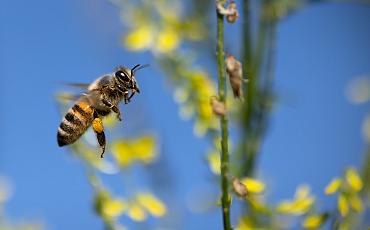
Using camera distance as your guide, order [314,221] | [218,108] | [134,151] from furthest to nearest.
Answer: [134,151]
[314,221]
[218,108]

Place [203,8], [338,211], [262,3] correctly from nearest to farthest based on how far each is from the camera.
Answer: [338,211] → [262,3] → [203,8]

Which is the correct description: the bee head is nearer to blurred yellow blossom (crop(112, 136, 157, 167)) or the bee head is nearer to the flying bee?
the flying bee

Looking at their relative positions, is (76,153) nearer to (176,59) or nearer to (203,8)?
(176,59)

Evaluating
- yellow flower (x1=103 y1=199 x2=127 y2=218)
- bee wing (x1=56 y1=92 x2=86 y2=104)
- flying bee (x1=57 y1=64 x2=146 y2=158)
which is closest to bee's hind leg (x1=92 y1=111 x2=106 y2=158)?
flying bee (x1=57 y1=64 x2=146 y2=158)

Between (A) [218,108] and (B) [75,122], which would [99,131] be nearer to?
(B) [75,122]

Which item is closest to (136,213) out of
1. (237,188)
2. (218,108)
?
(237,188)

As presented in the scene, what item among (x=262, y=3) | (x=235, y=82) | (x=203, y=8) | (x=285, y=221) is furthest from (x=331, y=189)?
(x=203, y=8)
